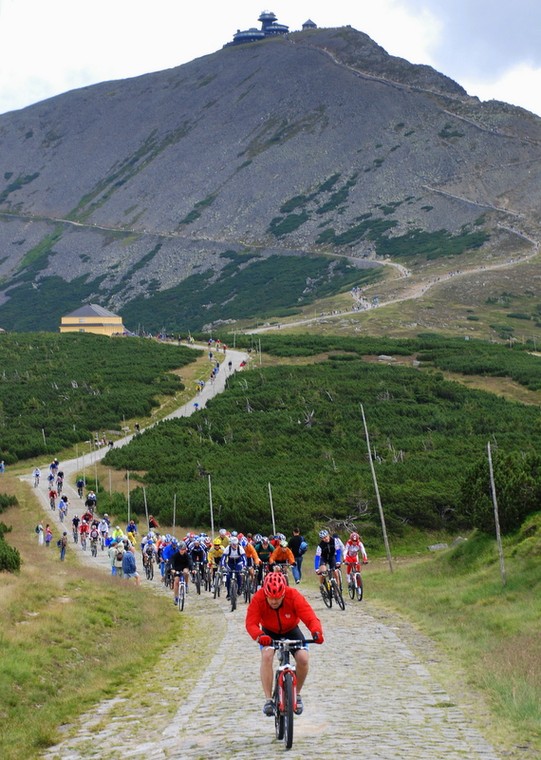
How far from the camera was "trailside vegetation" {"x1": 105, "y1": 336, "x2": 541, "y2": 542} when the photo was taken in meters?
51.3

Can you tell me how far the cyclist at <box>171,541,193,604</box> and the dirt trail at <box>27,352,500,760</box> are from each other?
6.88 meters

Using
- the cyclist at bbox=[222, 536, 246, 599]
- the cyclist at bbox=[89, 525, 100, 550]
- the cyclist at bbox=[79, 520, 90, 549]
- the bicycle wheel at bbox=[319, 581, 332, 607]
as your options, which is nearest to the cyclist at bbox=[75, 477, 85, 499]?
the cyclist at bbox=[79, 520, 90, 549]

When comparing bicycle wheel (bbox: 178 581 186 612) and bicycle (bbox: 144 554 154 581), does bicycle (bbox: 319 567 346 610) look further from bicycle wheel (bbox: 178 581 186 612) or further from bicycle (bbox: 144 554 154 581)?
bicycle (bbox: 144 554 154 581)

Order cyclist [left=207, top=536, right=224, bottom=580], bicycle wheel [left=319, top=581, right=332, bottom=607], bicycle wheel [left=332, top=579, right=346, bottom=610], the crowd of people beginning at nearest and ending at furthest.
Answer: the crowd of people < bicycle wheel [left=332, top=579, right=346, bottom=610] < bicycle wheel [left=319, top=581, right=332, bottom=607] < cyclist [left=207, top=536, right=224, bottom=580]

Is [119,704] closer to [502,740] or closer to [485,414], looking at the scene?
[502,740]

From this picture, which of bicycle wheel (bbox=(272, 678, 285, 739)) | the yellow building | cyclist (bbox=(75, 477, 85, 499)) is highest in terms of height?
the yellow building

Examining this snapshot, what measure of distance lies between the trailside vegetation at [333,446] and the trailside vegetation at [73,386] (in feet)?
22.6

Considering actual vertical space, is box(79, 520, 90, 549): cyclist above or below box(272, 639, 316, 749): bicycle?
above

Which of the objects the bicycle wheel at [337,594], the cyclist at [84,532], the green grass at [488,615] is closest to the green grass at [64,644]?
the bicycle wheel at [337,594]

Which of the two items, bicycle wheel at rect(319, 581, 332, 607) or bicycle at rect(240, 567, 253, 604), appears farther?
bicycle at rect(240, 567, 253, 604)

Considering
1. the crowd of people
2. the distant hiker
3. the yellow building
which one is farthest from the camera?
the yellow building

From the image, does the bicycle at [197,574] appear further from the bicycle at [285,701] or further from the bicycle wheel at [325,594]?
the bicycle at [285,701]

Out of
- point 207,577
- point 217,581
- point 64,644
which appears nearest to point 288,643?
point 64,644

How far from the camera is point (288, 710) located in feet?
34.1
